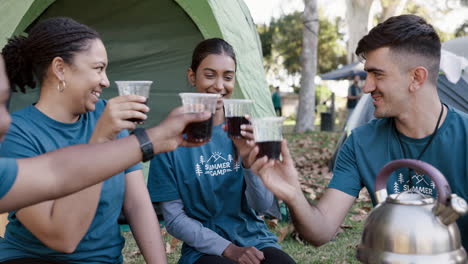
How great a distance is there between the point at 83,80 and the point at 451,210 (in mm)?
1691

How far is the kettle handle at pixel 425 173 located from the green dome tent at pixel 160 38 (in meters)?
3.39

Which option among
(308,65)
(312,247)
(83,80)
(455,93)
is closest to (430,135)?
(83,80)

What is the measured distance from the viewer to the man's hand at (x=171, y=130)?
5.57ft

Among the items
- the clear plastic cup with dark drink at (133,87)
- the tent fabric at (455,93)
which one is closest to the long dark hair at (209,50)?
the clear plastic cup with dark drink at (133,87)

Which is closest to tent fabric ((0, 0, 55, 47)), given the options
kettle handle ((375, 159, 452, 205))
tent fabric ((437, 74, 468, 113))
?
kettle handle ((375, 159, 452, 205))

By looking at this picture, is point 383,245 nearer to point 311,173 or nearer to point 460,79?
point 460,79

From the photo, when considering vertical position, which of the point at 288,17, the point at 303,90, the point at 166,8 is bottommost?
the point at 303,90

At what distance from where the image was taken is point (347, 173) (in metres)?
2.64

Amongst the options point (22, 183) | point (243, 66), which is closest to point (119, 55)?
point (243, 66)

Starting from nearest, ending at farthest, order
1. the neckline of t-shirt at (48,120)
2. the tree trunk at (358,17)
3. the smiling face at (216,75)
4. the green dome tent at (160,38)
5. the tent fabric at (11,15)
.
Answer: the neckline of t-shirt at (48,120)
the smiling face at (216,75)
the tent fabric at (11,15)
the green dome tent at (160,38)
the tree trunk at (358,17)

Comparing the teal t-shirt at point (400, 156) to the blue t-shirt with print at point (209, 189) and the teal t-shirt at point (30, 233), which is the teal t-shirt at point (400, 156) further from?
the teal t-shirt at point (30, 233)

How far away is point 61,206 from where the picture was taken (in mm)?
1979

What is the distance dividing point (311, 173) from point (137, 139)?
277 inches

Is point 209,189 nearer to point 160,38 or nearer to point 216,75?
point 216,75
